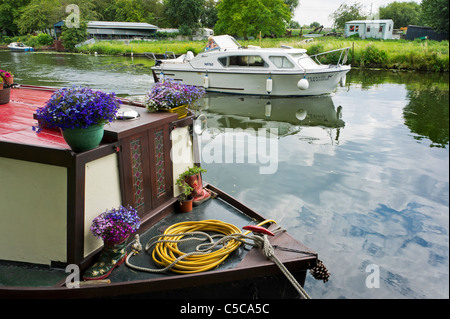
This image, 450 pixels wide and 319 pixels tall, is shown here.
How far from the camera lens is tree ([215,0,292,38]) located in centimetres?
4440

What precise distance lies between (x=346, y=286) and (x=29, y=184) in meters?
4.31

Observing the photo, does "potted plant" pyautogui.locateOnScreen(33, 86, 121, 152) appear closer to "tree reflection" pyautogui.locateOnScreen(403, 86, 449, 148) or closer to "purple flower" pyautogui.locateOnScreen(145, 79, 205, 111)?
"purple flower" pyautogui.locateOnScreen(145, 79, 205, 111)

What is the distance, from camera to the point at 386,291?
17.1 ft

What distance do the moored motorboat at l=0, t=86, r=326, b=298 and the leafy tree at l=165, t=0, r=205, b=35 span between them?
69330 mm

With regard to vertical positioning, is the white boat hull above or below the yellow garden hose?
above

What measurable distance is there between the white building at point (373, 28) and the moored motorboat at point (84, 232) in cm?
5683

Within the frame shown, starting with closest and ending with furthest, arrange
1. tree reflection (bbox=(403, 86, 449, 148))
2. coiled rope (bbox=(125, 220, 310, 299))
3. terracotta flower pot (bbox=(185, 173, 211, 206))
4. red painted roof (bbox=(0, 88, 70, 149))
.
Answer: coiled rope (bbox=(125, 220, 310, 299)), red painted roof (bbox=(0, 88, 70, 149)), terracotta flower pot (bbox=(185, 173, 211, 206)), tree reflection (bbox=(403, 86, 449, 148))

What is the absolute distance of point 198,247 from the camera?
3.96 meters

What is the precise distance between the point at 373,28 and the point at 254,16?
20.5 m

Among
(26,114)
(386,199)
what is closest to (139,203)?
(26,114)

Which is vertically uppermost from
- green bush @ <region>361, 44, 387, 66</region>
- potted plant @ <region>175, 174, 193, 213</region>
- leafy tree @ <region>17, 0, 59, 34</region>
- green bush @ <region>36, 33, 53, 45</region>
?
leafy tree @ <region>17, 0, 59, 34</region>

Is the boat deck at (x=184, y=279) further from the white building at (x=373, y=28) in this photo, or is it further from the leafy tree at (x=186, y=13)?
the leafy tree at (x=186, y=13)

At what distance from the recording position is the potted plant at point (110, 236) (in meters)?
3.70

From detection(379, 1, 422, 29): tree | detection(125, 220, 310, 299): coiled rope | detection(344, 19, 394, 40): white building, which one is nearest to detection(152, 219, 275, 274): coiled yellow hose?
detection(125, 220, 310, 299): coiled rope
